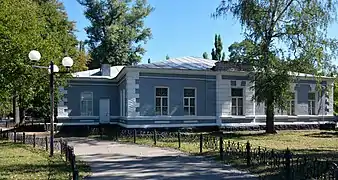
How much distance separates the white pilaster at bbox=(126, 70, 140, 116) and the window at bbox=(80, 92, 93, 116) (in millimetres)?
5675

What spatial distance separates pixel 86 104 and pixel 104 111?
1.44 meters

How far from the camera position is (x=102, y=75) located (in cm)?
3234

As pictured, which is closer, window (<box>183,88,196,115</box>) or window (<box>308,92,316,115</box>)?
window (<box>183,88,196,115</box>)

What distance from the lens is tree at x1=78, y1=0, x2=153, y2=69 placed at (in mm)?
48906

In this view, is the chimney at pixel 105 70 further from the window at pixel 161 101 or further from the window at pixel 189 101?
the window at pixel 189 101

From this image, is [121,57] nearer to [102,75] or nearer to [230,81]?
[102,75]

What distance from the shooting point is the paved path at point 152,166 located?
10.1 m

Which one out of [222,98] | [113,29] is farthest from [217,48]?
[222,98]

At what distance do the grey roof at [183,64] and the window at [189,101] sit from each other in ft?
5.10

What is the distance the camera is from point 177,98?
26.7 metres

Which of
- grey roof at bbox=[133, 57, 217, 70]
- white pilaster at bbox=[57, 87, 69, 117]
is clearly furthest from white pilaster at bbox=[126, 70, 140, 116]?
white pilaster at bbox=[57, 87, 69, 117]

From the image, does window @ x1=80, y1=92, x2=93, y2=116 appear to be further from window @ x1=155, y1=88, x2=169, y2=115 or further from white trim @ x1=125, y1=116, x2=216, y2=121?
window @ x1=155, y1=88, x2=169, y2=115

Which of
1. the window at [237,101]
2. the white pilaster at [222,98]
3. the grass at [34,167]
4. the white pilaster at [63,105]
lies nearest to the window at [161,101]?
the white pilaster at [222,98]

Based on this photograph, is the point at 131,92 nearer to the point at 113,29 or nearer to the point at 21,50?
the point at 21,50
